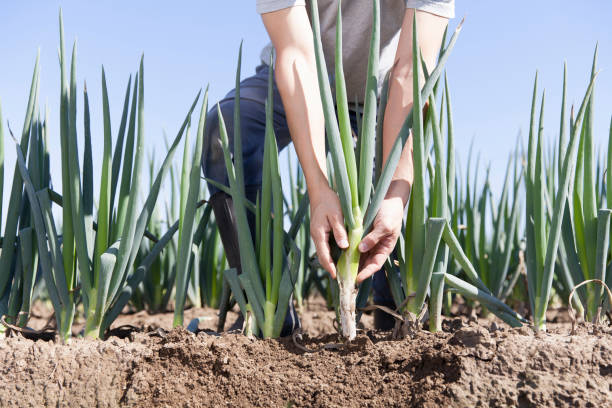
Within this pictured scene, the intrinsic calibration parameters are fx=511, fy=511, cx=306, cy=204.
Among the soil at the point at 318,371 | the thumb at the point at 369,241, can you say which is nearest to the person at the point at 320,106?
the thumb at the point at 369,241

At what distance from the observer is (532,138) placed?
102 cm

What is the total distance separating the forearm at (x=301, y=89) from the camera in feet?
3.17

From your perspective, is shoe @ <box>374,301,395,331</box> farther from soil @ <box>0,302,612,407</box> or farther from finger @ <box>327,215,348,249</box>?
finger @ <box>327,215,348,249</box>

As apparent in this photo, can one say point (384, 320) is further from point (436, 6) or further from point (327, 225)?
point (436, 6)

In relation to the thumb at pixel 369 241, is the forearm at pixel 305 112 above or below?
above

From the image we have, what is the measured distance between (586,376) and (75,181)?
932mm

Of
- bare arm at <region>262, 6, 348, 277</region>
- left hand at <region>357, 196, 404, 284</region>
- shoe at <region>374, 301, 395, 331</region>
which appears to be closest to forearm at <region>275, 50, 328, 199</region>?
bare arm at <region>262, 6, 348, 277</region>

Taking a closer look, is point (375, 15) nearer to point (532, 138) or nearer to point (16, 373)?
point (532, 138)

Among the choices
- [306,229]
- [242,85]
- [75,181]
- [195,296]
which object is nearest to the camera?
[75,181]

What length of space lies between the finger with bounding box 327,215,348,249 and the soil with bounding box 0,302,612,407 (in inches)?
6.5

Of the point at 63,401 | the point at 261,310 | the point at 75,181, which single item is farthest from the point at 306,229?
the point at 63,401

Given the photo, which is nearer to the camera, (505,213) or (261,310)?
(261,310)

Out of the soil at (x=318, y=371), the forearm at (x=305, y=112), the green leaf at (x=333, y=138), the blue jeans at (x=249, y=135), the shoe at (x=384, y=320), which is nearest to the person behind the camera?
the soil at (x=318, y=371)

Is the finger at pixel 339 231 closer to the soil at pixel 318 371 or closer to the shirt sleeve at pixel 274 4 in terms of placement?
the soil at pixel 318 371
